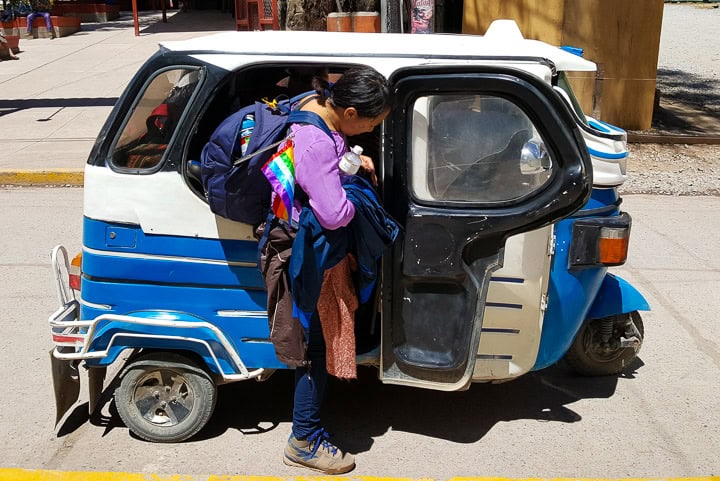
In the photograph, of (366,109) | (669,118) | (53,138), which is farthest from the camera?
(669,118)

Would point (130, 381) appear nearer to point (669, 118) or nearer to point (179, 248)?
point (179, 248)

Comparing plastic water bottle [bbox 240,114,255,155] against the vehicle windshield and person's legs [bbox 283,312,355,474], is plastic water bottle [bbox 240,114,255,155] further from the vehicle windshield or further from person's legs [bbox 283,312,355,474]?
the vehicle windshield

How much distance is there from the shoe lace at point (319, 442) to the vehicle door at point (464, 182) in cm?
54

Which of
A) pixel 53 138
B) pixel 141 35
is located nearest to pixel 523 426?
pixel 53 138

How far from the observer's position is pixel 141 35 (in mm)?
21625

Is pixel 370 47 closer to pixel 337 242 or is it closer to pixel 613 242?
pixel 337 242

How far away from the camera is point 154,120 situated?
3.72 m

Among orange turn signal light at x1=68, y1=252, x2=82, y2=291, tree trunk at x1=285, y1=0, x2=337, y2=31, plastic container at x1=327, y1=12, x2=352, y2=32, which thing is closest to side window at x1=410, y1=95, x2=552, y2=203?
orange turn signal light at x1=68, y1=252, x2=82, y2=291

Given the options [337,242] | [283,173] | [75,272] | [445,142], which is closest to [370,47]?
[445,142]

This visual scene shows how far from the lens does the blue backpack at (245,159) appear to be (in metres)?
3.32

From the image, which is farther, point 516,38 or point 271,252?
point 516,38

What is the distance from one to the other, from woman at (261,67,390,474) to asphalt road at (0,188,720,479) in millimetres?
167

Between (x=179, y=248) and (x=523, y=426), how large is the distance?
1.87m

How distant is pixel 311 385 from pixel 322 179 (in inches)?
36.4
